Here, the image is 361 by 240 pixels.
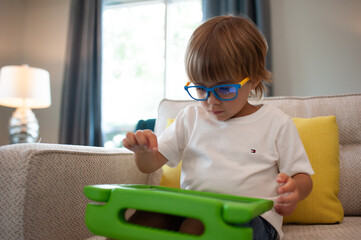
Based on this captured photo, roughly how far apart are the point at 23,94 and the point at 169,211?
246cm

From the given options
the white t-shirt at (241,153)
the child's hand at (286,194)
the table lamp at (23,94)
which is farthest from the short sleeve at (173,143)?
the table lamp at (23,94)

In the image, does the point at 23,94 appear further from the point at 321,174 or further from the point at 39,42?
the point at 321,174

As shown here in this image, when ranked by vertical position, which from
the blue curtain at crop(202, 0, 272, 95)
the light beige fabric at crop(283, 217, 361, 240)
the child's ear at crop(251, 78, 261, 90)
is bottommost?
the light beige fabric at crop(283, 217, 361, 240)

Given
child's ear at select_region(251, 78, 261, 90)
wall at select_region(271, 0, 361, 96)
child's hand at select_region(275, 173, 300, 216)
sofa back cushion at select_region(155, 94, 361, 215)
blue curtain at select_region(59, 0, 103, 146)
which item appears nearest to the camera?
child's hand at select_region(275, 173, 300, 216)

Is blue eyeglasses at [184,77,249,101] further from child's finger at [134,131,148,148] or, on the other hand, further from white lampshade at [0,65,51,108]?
white lampshade at [0,65,51,108]

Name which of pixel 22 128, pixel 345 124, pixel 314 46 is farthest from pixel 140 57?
pixel 345 124

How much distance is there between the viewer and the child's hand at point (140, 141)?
2.45 ft

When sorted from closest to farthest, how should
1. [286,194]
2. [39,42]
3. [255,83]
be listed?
1. [286,194]
2. [255,83]
3. [39,42]

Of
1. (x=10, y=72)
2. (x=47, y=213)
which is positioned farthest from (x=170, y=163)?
(x=10, y=72)

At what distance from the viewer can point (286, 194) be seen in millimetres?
672

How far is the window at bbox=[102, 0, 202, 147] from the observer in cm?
324

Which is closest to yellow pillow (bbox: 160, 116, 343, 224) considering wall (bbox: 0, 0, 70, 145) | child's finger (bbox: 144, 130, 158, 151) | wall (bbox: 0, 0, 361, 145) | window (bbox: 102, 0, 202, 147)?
child's finger (bbox: 144, 130, 158, 151)

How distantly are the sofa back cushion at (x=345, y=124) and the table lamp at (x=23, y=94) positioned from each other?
1.75m

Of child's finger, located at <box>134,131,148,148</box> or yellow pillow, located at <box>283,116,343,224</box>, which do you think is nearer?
child's finger, located at <box>134,131,148,148</box>
